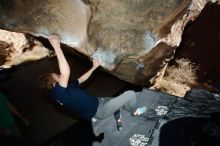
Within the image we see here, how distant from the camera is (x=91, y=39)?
3242 mm

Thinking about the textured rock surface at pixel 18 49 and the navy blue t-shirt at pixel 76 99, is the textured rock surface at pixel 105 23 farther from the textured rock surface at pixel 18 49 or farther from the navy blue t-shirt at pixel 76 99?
the textured rock surface at pixel 18 49

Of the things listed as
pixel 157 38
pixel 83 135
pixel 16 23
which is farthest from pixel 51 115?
pixel 157 38

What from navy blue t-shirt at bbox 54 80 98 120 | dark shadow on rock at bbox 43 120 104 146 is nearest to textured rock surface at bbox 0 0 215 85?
navy blue t-shirt at bbox 54 80 98 120

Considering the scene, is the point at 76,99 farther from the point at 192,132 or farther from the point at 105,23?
the point at 192,132

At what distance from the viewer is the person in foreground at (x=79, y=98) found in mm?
3059

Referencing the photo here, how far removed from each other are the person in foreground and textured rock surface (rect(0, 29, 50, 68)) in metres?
1.28

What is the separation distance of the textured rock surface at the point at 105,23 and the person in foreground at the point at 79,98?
14 cm

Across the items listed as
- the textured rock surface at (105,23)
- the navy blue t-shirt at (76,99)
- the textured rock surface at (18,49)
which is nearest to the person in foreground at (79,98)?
the navy blue t-shirt at (76,99)

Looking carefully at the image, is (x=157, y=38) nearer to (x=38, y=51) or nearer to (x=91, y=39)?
(x=91, y=39)

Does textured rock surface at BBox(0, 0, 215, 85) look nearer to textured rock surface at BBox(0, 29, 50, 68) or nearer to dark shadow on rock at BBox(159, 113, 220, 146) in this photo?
dark shadow on rock at BBox(159, 113, 220, 146)

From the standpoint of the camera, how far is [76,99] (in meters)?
3.21

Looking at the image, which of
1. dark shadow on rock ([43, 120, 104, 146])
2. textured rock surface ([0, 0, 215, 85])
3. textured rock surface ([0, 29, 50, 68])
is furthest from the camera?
textured rock surface ([0, 29, 50, 68])

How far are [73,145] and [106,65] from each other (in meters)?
0.86

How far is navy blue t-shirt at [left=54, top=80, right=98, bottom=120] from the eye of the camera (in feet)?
10.3
